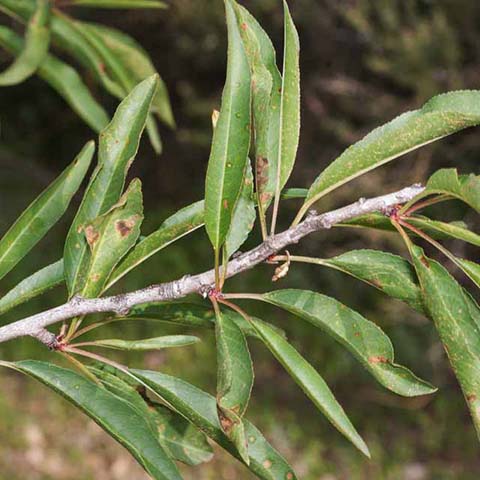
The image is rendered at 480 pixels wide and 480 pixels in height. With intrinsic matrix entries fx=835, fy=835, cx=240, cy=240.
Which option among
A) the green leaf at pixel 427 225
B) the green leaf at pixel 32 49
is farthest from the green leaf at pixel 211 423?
the green leaf at pixel 32 49

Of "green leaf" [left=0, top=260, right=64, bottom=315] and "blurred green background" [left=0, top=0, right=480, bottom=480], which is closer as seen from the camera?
"green leaf" [left=0, top=260, right=64, bottom=315]

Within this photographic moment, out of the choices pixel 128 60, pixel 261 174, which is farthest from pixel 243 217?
pixel 128 60

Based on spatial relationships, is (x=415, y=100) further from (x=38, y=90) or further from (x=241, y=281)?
(x=38, y=90)

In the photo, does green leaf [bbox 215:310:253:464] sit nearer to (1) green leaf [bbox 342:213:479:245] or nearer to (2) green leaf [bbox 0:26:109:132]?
(1) green leaf [bbox 342:213:479:245]

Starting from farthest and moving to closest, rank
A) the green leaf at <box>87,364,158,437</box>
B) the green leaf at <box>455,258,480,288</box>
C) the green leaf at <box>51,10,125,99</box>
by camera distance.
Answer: the green leaf at <box>51,10,125,99</box>
the green leaf at <box>87,364,158,437</box>
the green leaf at <box>455,258,480,288</box>

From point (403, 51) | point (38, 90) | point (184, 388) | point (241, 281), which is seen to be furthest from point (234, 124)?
point (38, 90)

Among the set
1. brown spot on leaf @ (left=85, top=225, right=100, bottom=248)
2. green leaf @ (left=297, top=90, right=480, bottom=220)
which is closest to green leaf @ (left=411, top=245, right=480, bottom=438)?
green leaf @ (left=297, top=90, right=480, bottom=220)
